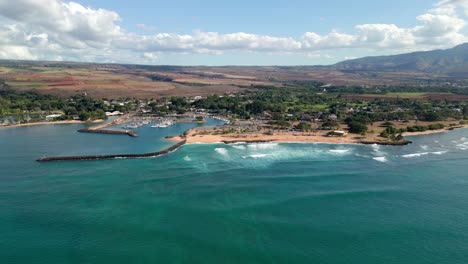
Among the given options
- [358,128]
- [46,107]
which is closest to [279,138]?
[358,128]

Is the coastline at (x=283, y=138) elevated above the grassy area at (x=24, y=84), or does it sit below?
below

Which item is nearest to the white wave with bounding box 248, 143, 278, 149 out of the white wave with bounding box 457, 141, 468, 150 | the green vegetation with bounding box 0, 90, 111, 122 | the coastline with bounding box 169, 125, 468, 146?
the coastline with bounding box 169, 125, 468, 146

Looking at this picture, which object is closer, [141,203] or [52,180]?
[141,203]

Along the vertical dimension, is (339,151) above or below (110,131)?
below

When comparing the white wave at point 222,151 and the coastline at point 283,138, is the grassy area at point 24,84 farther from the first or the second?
the white wave at point 222,151

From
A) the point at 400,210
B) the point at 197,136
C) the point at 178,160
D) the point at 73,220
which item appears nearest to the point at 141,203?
the point at 73,220

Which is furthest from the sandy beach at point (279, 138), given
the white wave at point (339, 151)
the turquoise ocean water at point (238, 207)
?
the turquoise ocean water at point (238, 207)

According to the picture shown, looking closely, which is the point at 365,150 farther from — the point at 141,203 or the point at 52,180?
the point at 52,180

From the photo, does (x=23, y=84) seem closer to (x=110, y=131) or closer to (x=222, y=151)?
(x=110, y=131)
